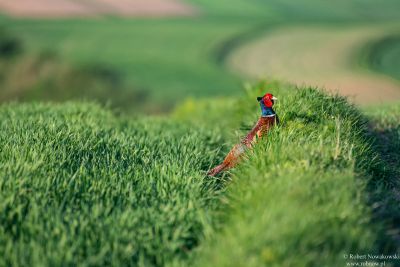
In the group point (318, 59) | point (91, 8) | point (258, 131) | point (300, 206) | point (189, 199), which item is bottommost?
point (318, 59)

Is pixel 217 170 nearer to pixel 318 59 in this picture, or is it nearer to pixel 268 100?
pixel 268 100

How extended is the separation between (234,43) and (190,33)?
14.9ft

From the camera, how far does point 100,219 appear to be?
458 centimetres

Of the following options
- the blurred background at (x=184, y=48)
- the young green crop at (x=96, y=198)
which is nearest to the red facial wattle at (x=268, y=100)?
the young green crop at (x=96, y=198)

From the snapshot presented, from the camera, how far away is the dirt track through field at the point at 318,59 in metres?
29.0

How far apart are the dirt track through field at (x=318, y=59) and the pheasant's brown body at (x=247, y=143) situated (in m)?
21.3

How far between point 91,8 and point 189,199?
4644cm

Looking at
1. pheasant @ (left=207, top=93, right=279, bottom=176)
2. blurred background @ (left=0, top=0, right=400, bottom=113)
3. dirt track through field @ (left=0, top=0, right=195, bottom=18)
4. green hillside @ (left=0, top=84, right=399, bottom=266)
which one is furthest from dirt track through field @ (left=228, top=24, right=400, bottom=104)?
green hillside @ (left=0, top=84, right=399, bottom=266)

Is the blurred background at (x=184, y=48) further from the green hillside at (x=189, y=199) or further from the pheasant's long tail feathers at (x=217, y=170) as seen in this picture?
the pheasant's long tail feathers at (x=217, y=170)

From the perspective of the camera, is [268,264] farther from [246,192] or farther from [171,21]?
[171,21]

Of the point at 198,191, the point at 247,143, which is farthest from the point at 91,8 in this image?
the point at 198,191

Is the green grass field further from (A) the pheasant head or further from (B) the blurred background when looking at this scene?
(B) the blurred background

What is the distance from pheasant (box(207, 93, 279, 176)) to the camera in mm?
5840

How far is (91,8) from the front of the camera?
4909 cm
